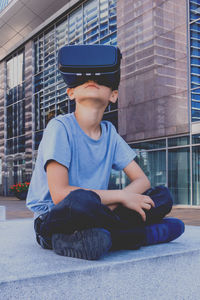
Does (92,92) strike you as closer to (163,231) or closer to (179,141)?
(163,231)

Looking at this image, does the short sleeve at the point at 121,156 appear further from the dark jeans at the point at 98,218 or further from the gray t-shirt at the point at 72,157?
the dark jeans at the point at 98,218

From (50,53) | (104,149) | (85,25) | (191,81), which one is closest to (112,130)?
(104,149)

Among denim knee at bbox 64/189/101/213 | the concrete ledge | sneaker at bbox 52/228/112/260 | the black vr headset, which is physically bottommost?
the concrete ledge

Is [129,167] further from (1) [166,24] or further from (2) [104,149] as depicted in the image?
(1) [166,24]

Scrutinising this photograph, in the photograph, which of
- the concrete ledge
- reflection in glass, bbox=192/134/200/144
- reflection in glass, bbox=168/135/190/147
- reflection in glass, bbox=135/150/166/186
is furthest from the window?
the concrete ledge

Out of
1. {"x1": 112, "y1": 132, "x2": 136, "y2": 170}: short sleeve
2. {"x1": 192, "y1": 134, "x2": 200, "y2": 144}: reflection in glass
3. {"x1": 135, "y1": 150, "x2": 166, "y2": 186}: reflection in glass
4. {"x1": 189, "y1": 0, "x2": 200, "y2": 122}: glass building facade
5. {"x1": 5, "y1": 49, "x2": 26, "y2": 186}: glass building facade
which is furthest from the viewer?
{"x1": 5, "y1": 49, "x2": 26, "y2": 186}: glass building facade

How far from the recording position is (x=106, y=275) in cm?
147

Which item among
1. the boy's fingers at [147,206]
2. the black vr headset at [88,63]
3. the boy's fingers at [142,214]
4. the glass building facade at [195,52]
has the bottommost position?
the boy's fingers at [142,214]

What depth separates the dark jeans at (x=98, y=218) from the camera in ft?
5.19

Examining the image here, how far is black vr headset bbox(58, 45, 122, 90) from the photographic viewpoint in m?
2.09

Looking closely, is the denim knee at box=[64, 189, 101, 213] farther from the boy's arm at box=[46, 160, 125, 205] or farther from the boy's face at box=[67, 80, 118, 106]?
the boy's face at box=[67, 80, 118, 106]

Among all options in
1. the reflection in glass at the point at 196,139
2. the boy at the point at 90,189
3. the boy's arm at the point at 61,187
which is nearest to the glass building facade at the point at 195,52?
the reflection in glass at the point at 196,139

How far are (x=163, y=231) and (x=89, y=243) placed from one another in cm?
66

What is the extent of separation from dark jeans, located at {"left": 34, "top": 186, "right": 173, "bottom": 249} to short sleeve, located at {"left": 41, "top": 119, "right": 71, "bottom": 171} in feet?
1.02
